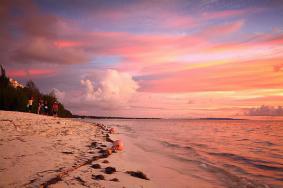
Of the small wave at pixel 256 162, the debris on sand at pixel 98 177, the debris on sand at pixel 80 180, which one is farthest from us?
the small wave at pixel 256 162

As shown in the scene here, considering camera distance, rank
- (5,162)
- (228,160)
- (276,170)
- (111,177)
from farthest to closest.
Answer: (228,160) < (276,170) < (5,162) < (111,177)

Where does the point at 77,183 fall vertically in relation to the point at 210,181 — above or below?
above

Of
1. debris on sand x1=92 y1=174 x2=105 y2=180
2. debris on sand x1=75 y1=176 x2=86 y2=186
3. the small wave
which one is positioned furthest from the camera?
the small wave

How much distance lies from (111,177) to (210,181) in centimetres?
339

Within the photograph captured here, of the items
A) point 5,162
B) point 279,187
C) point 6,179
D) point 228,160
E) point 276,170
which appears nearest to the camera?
point 6,179

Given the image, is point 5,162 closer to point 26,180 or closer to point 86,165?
point 26,180

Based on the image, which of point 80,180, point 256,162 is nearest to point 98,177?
point 80,180

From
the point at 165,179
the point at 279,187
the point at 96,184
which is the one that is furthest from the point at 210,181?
the point at 96,184

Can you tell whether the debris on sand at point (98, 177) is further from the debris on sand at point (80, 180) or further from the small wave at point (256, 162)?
the small wave at point (256, 162)

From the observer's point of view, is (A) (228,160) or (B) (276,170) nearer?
(B) (276,170)

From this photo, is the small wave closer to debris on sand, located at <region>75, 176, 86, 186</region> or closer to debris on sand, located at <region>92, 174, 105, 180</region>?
debris on sand, located at <region>92, 174, 105, 180</region>

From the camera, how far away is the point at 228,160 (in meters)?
11.0

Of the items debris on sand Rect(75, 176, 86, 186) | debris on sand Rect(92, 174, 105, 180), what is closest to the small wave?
debris on sand Rect(92, 174, 105, 180)

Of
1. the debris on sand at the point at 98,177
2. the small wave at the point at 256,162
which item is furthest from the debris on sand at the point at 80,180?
the small wave at the point at 256,162
